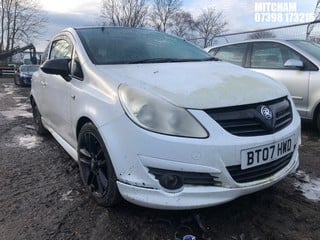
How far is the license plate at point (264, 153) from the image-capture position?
257cm

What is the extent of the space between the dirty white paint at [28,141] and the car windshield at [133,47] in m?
2.12

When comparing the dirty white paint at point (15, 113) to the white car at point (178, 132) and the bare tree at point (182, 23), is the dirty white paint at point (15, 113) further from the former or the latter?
the bare tree at point (182, 23)

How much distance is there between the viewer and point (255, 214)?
9.88 ft

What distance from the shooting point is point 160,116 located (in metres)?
2.57

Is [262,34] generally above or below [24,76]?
above

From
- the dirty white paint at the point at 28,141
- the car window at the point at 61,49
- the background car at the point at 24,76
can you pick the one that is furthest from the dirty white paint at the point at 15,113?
the background car at the point at 24,76

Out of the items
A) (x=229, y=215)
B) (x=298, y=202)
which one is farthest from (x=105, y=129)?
(x=298, y=202)

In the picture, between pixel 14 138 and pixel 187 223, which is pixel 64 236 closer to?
pixel 187 223

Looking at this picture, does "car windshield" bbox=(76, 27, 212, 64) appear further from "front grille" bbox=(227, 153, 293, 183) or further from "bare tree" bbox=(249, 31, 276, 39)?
"bare tree" bbox=(249, 31, 276, 39)

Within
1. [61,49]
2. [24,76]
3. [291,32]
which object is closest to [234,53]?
[61,49]

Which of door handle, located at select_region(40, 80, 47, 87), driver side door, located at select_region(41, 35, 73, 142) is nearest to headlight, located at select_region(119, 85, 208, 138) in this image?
driver side door, located at select_region(41, 35, 73, 142)

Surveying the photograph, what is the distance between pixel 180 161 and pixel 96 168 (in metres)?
0.94

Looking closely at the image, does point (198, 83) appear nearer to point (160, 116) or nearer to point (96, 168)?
point (160, 116)

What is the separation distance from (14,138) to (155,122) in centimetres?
409
